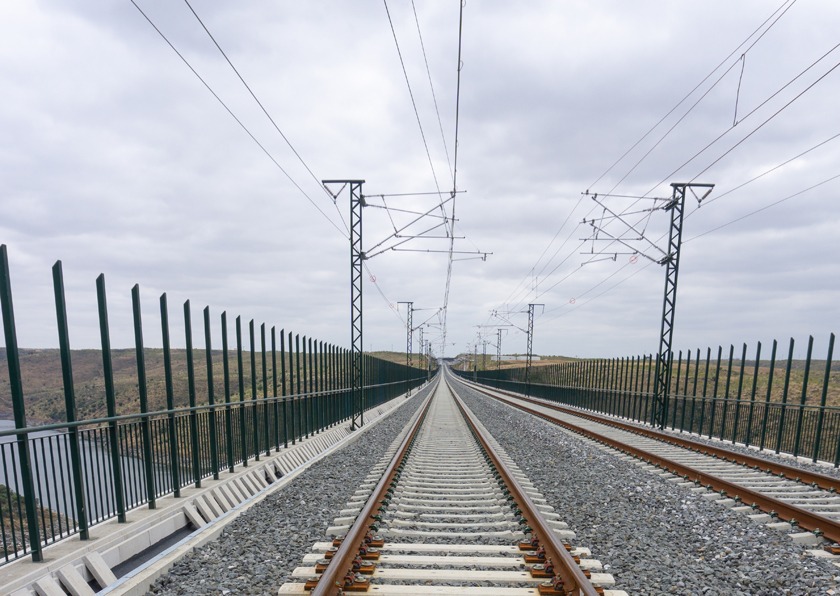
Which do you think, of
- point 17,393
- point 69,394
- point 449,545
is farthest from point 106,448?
point 449,545

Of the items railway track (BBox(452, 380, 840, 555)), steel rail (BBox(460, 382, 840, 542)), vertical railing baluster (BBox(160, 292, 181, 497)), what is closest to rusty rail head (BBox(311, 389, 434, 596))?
vertical railing baluster (BBox(160, 292, 181, 497))

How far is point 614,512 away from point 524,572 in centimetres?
300

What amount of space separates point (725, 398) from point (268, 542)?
49.2 feet

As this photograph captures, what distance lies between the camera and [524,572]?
4.88 m

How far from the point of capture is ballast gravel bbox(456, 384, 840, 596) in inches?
192

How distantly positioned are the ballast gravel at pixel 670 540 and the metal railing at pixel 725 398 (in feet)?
19.5

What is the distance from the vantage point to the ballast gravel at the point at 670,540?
4.88m

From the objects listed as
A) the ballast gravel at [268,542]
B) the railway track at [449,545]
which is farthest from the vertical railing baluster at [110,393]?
the railway track at [449,545]

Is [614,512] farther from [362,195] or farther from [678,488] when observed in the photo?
[362,195]

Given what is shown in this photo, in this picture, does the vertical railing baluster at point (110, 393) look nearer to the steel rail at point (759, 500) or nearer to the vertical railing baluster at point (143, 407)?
the vertical railing baluster at point (143, 407)

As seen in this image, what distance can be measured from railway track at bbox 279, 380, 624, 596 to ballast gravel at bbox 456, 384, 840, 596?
40 centimetres

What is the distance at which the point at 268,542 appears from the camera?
232 inches

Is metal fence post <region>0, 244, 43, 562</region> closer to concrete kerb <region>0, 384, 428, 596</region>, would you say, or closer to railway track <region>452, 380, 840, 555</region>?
concrete kerb <region>0, 384, 428, 596</region>

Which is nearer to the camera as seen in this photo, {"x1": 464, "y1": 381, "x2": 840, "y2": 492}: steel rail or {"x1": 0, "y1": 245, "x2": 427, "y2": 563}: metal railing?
{"x1": 0, "y1": 245, "x2": 427, "y2": 563}: metal railing
